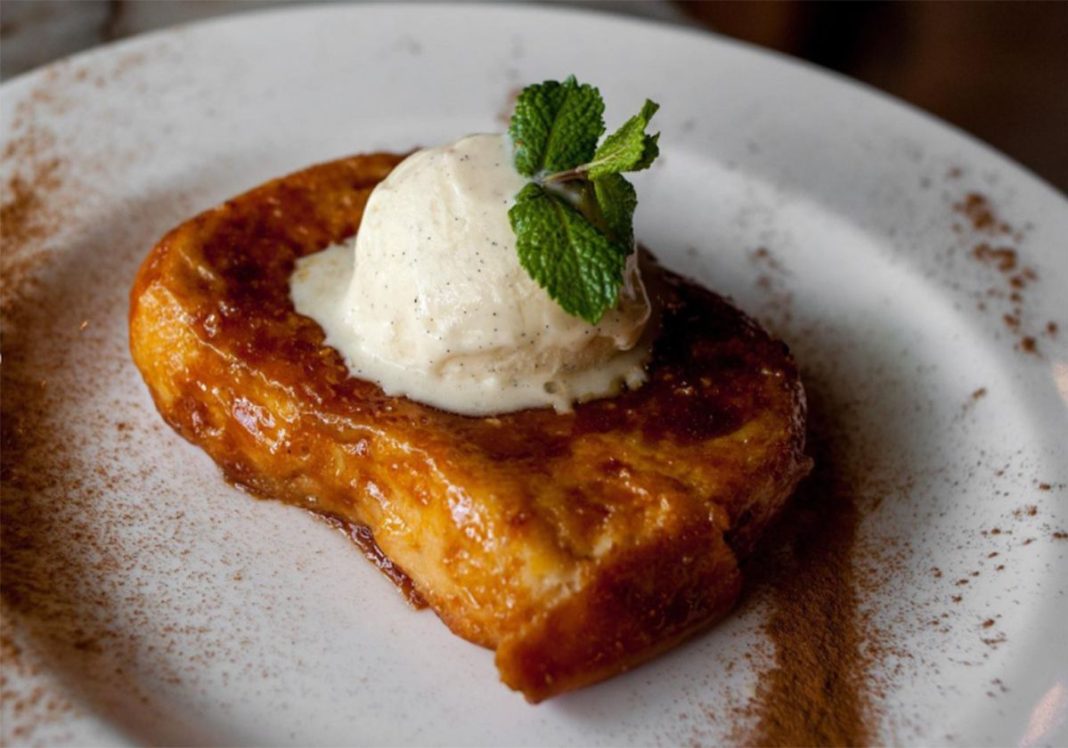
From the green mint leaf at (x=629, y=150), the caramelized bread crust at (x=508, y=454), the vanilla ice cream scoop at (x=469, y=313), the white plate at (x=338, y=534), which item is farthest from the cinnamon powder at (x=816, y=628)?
the green mint leaf at (x=629, y=150)

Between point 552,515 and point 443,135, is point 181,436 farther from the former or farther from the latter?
point 443,135

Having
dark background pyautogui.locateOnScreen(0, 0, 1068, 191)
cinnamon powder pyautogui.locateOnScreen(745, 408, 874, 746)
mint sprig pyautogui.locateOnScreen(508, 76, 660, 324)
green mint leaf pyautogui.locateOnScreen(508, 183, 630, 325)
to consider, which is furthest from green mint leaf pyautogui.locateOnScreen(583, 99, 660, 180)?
dark background pyautogui.locateOnScreen(0, 0, 1068, 191)

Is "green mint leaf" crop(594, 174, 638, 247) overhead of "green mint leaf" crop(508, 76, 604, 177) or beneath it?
beneath

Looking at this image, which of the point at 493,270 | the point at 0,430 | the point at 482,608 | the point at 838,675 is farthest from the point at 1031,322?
the point at 0,430

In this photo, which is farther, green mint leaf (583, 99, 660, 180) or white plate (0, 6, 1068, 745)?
green mint leaf (583, 99, 660, 180)

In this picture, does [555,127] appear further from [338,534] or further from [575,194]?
[338,534]

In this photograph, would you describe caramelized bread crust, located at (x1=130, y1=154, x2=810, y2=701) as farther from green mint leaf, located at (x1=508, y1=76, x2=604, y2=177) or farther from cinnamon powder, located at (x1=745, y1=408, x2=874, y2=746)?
green mint leaf, located at (x1=508, y1=76, x2=604, y2=177)

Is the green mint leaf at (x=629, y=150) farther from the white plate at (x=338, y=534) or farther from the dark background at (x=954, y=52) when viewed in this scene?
the dark background at (x=954, y=52)

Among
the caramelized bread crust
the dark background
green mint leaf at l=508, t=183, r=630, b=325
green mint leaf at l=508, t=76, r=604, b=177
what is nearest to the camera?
the caramelized bread crust

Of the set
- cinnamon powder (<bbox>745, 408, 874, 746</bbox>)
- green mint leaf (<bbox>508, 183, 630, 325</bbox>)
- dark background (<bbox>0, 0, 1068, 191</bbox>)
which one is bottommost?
dark background (<bbox>0, 0, 1068, 191</bbox>)

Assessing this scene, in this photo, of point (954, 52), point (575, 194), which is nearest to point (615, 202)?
point (575, 194)
